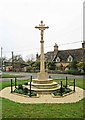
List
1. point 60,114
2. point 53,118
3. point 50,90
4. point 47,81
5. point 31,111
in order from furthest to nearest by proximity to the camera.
→ point 47,81 < point 50,90 < point 31,111 < point 60,114 < point 53,118

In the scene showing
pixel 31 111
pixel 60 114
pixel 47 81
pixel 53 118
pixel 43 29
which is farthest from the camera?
pixel 43 29

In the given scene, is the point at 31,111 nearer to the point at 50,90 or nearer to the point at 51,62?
the point at 50,90

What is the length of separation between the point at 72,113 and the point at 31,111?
179 cm

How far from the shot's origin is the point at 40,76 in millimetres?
19594

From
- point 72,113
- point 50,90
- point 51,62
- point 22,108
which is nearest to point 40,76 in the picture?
point 50,90

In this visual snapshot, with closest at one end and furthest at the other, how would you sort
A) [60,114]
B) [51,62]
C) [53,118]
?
[53,118], [60,114], [51,62]

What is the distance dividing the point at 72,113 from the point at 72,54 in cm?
5404

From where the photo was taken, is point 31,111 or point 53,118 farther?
point 31,111

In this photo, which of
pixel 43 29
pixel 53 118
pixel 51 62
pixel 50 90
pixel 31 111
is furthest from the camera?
pixel 51 62

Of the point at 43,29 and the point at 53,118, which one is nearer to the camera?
the point at 53,118

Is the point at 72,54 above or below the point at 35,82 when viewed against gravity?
above

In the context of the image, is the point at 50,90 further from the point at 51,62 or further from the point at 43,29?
the point at 51,62

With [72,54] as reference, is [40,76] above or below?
below

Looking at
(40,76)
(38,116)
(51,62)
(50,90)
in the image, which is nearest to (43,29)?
(40,76)
